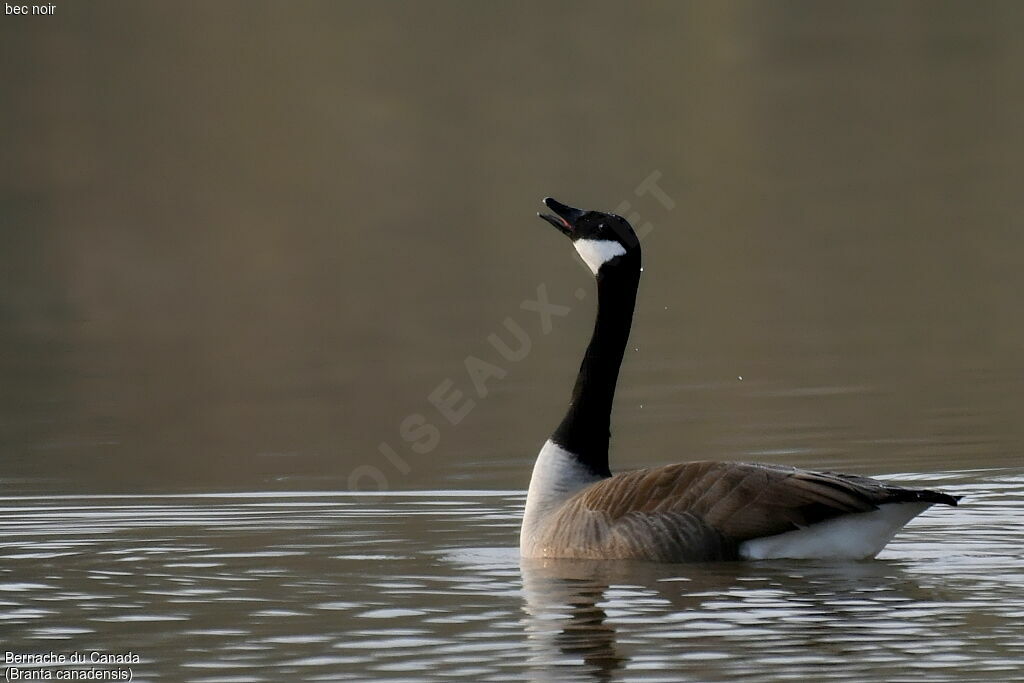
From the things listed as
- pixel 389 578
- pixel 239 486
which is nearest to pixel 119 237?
pixel 239 486

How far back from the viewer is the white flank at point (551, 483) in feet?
47.0

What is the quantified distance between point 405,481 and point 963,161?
1059 inches

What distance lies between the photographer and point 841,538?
13.5 meters

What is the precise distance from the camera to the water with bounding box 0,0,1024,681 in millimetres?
12250

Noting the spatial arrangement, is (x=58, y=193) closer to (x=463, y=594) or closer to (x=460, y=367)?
(x=460, y=367)

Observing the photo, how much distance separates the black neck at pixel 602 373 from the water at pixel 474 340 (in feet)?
2.97

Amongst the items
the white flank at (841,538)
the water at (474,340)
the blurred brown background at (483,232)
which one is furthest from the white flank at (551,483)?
the blurred brown background at (483,232)

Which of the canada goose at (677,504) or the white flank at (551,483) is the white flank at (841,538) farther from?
the white flank at (551,483)

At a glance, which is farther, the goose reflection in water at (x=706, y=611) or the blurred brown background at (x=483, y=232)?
the blurred brown background at (x=483, y=232)

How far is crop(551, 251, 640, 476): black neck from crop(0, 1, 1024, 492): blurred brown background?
254cm

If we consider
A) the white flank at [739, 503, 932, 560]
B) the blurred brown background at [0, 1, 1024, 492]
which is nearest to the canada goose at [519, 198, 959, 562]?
the white flank at [739, 503, 932, 560]

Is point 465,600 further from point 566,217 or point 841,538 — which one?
point 566,217

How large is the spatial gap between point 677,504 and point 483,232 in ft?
80.4

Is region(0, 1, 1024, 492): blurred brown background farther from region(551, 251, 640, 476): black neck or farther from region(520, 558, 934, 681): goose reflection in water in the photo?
region(520, 558, 934, 681): goose reflection in water
